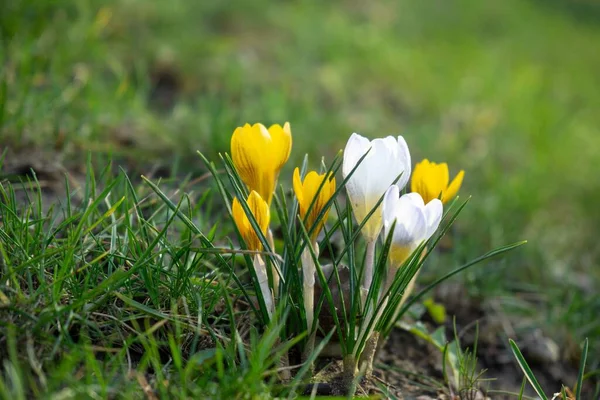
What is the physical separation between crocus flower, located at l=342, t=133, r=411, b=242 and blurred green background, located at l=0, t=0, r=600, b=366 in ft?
2.90

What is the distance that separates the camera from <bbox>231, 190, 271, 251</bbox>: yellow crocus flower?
1377 millimetres

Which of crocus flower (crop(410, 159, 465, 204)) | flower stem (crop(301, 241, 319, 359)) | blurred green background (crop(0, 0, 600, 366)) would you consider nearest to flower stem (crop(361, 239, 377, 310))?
flower stem (crop(301, 241, 319, 359))

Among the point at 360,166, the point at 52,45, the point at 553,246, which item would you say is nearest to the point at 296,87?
the point at 52,45

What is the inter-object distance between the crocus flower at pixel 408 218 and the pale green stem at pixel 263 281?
28 centimetres

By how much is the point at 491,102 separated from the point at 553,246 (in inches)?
63.0

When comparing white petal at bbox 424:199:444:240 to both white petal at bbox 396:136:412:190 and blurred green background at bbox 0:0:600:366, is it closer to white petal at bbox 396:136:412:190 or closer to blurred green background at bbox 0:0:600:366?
white petal at bbox 396:136:412:190

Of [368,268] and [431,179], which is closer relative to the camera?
[368,268]

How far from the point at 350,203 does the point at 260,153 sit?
0.24m

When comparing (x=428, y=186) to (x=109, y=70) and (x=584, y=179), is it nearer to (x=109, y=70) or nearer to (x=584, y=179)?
(x=109, y=70)

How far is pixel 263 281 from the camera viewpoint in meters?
1.45

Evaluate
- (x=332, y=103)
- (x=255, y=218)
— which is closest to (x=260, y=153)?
(x=255, y=218)

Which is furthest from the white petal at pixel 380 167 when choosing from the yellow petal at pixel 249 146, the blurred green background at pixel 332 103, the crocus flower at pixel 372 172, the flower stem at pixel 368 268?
the blurred green background at pixel 332 103

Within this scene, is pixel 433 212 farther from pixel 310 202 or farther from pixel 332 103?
→ pixel 332 103

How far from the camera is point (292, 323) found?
1512 millimetres
